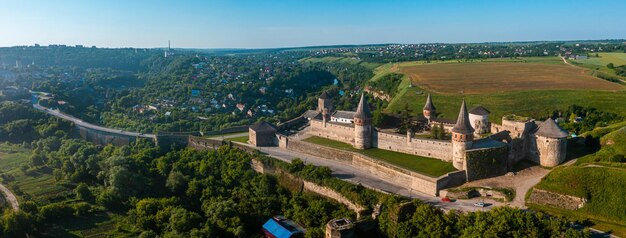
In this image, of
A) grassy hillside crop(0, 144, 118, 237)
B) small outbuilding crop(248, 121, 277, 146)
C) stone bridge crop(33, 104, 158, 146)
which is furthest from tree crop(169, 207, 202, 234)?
stone bridge crop(33, 104, 158, 146)

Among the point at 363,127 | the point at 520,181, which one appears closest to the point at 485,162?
the point at 520,181

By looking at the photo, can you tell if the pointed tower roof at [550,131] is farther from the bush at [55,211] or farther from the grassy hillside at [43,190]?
the bush at [55,211]

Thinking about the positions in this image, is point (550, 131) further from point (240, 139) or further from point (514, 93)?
point (514, 93)

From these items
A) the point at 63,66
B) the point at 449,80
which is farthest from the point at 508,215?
the point at 63,66

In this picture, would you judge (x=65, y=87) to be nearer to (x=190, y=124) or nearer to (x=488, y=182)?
(x=190, y=124)

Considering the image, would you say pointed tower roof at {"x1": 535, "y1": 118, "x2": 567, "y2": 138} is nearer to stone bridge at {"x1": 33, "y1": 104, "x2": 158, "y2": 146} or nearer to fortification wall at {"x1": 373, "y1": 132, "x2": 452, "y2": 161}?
fortification wall at {"x1": 373, "y1": 132, "x2": 452, "y2": 161}

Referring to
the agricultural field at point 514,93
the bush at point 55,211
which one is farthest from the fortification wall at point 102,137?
the agricultural field at point 514,93
